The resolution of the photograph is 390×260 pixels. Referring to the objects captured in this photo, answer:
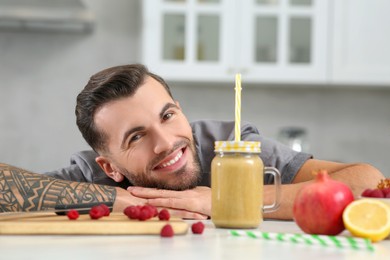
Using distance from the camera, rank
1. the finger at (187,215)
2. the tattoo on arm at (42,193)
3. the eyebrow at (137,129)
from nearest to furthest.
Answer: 1. the finger at (187,215)
2. the tattoo on arm at (42,193)
3. the eyebrow at (137,129)

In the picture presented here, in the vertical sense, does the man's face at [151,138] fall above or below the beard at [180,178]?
above

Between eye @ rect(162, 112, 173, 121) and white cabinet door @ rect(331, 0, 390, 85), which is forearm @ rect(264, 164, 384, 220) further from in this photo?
white cabinet door @ rect(331, 0, 390, 85)

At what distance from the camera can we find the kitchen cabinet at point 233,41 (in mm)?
4215

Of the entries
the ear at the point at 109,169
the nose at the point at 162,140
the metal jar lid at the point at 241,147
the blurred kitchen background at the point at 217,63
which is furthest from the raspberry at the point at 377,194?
the blurred kitchen background at the point at 217,63

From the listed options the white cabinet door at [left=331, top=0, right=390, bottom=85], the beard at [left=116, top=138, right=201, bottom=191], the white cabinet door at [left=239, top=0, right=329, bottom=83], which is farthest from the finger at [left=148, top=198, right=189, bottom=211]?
the white cabinet door at [left=331, top=0, right=390, bottom=85]

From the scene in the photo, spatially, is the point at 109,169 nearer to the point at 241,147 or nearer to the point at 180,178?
the point at 180,178

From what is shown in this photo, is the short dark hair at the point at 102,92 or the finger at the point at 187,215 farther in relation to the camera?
the short dark hair at the point at 102,92

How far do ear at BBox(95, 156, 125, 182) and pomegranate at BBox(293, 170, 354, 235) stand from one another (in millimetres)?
1092

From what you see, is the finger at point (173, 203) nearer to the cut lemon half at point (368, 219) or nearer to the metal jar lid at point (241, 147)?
the metal jar lid at point (241, 147)

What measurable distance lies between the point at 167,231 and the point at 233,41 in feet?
9.83

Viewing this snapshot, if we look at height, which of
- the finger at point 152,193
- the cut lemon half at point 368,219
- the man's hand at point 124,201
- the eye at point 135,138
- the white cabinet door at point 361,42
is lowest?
the man's hand at point 124,201

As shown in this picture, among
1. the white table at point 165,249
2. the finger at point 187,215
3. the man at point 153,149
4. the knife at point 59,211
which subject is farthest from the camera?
the man at point 153,149

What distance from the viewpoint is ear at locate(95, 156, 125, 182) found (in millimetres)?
2361

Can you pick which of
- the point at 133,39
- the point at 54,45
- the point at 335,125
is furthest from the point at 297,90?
the point at 54,45
